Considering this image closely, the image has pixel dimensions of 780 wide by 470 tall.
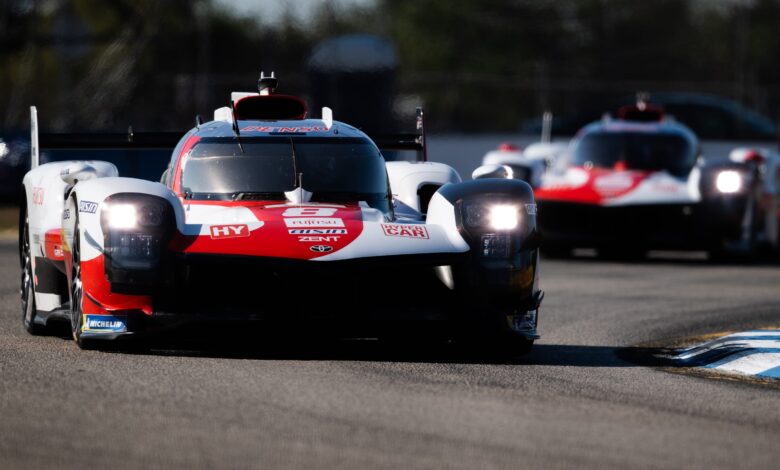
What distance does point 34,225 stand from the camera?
996cm

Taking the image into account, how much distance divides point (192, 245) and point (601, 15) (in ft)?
180

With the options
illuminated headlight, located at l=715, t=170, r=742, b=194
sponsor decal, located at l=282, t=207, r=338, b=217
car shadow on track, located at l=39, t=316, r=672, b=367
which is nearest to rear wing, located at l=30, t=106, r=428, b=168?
car shadow on track, located at l=39, t=316, r=672, b=367

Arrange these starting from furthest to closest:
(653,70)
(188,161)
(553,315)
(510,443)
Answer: (653,70), (553,315), (188,161), (510,443)

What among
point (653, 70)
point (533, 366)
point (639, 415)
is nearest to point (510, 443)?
point (639, 415)

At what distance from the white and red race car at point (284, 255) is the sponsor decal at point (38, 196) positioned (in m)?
0.53

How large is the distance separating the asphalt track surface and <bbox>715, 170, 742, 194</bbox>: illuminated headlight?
8294mm

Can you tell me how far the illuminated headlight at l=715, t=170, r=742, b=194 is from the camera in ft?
58.9

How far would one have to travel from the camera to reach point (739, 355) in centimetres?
904

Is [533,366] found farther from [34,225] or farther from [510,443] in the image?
[34,225]

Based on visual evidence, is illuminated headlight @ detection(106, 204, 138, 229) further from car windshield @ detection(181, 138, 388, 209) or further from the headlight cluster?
car windshield @ detection(181, 138, 388, 209)

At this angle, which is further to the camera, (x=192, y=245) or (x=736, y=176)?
(x=736, y=176)

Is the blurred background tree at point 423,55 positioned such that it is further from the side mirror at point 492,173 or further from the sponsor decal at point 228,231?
the sponsor decal at point 228,231

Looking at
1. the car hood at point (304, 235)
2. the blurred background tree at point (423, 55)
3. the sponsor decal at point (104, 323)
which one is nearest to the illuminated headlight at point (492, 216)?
the car hood at point (304, 235)

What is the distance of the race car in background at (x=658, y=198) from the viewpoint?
59.1 ft
